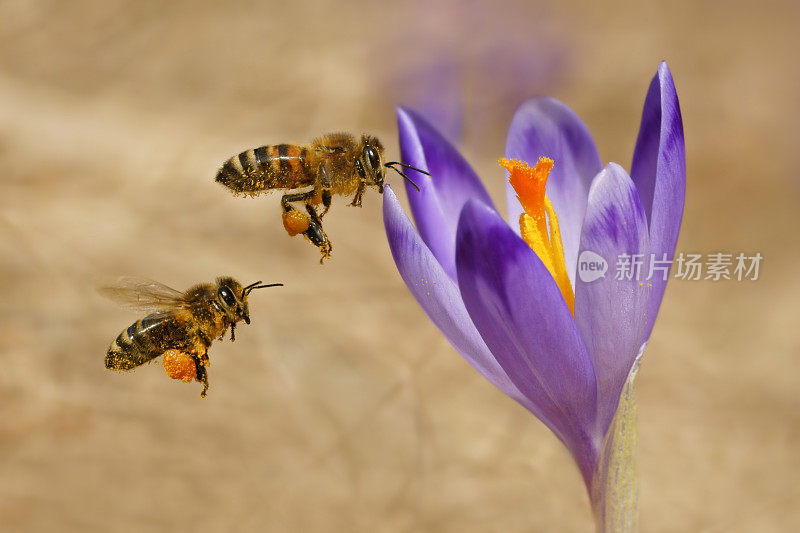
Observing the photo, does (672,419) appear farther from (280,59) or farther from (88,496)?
(280,59)

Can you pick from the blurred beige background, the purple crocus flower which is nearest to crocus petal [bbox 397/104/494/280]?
the purple crocus flower

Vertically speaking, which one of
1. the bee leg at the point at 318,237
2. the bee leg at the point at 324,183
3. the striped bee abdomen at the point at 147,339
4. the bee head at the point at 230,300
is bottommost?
the striped bee abdomen at the point at 147,339

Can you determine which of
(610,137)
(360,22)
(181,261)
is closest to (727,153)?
(610,137)

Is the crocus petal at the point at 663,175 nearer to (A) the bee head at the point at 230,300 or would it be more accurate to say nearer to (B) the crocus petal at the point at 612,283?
(B) the crocus petal at the point at 612,283

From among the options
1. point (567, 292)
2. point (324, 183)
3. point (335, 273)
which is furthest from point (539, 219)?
point (335, 273)

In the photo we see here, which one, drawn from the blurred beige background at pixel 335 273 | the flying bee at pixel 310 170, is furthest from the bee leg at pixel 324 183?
the blurred beige background at pixel 335 273

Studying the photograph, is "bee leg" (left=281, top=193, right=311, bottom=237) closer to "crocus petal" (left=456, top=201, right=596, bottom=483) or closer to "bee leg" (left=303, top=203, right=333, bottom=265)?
"bee leg" (left=303, top=203, right=333, bottom=265)

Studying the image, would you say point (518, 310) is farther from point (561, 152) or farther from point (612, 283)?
point (561, 152)

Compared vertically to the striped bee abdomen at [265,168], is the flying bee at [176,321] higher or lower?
lower
